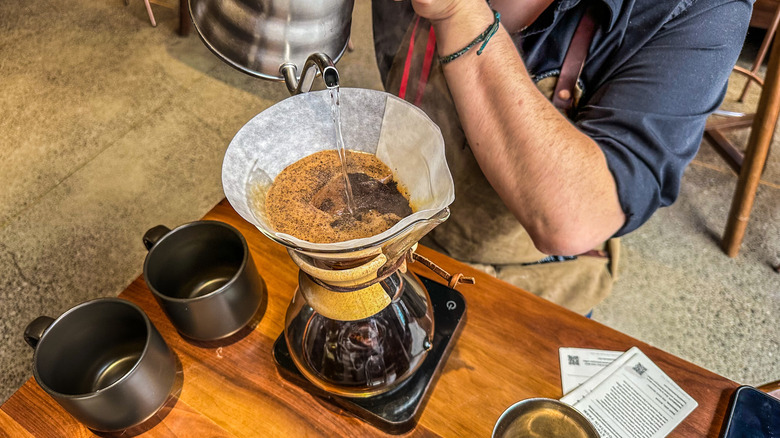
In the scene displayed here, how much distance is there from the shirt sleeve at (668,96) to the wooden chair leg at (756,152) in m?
0.79

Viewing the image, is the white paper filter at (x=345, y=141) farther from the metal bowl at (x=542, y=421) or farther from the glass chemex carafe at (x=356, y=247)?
the metal bowl at (x=542, y=421)

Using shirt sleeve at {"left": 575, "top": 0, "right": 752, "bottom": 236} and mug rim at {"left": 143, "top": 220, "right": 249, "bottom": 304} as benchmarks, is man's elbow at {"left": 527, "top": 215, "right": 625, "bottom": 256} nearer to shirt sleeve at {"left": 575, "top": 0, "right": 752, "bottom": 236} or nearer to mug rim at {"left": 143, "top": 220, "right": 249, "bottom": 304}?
shirt sleeve at {"left": 575, "top": 0, "right": 752, "bottom": 236}

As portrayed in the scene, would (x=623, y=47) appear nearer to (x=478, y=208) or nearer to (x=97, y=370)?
(x=478, y=208)

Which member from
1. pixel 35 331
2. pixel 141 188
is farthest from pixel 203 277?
pixel 141 188

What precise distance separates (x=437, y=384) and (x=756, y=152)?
→ 1524 mm

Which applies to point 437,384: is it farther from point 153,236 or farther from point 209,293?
point 153,236

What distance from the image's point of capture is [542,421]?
2.14 feet

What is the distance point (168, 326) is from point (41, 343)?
199 millimetres

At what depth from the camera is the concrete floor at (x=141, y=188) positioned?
100cm

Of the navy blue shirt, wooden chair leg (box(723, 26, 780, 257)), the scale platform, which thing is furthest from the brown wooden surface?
wooden chair leg (box(723, 26, 780, 257))

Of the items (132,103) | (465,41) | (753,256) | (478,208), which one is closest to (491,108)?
(465,41)

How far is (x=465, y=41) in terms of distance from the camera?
882 millimetres

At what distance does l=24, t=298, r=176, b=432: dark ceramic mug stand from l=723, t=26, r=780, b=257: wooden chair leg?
1.74m

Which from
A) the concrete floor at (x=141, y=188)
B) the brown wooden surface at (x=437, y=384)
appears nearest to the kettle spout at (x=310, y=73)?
the concrete floor at (x=141, y=188)
